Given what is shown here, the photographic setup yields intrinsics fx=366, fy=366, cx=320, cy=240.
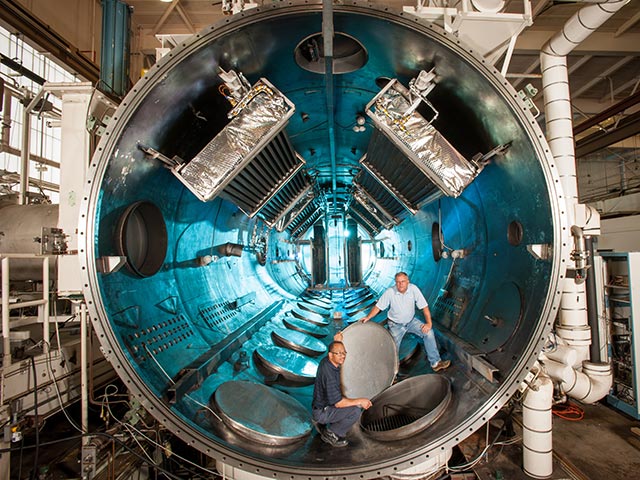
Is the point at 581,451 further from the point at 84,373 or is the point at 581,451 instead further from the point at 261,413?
the point at 84,373

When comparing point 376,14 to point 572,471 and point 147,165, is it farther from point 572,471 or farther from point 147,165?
point 572,471

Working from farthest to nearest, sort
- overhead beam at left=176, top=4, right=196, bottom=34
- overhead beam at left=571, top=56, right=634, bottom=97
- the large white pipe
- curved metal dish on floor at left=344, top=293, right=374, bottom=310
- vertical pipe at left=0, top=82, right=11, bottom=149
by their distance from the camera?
curved metal dish on floor at left=344, top=293, right=374, bottom=310, overhead beam at left=571, top=56, right=634, bottom=97, overhead beam at left=176, top=4, right=196, bottom=34, vertical pipe at left=0, top=82, right=11, bottom=149, the large white pipe

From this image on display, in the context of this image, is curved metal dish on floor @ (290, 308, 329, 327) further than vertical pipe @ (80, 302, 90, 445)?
Yes

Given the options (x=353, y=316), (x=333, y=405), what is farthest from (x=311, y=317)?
(x=333, y=405)

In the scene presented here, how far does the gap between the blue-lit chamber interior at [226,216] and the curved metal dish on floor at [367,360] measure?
517 millimetres

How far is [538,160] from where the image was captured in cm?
226

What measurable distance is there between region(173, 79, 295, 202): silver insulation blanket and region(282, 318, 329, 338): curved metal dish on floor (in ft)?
10.2

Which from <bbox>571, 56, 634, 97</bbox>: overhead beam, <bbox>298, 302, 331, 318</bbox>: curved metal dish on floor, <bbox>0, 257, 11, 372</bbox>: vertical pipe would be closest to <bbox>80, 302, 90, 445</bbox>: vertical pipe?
<bbox>0, 257, 11, 372</bbox>: vertical pipe

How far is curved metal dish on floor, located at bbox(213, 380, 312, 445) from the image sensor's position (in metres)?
2.40

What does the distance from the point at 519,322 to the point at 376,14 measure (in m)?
2.18

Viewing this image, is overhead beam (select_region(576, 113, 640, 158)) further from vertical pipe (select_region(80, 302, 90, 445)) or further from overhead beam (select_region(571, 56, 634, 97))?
vertical pipe (select_region(80, 302, 90, 445))

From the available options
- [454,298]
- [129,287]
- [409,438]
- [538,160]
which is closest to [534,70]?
[454,298]

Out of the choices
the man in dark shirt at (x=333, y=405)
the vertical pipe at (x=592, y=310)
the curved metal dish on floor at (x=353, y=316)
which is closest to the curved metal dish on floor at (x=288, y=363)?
the man in dark shirt at (x=333, y=405)

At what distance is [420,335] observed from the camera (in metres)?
3.67
